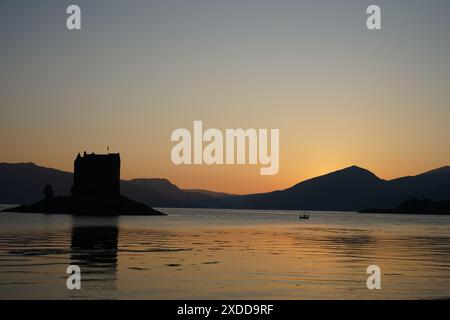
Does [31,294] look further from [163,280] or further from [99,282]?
[163,280]

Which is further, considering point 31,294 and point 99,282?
point 99,282

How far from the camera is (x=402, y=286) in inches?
1433

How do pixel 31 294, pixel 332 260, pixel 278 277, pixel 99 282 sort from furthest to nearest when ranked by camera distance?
pixel 332 260, pixel 278 277, pixel 99 282, pixel 31 294

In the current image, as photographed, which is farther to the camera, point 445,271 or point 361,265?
point 361,265

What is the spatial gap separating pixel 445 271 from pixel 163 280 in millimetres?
21536

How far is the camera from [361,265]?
49.2m

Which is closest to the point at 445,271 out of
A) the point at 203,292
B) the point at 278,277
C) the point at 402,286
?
the point at 402,286

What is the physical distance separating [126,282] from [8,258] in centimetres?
1714
